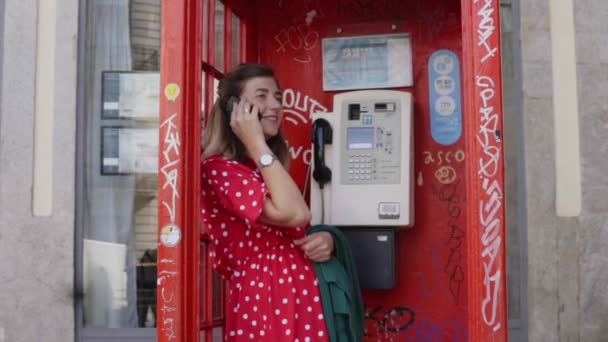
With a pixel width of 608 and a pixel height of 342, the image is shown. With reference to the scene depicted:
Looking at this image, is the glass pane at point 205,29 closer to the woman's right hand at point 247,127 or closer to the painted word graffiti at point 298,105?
the woman's right hand at point 247,127

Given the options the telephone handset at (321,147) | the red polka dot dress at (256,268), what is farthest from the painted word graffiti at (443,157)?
the red polka dot dress at (256,268)

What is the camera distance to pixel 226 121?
2977mm

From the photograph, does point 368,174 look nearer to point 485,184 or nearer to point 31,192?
point 485,184

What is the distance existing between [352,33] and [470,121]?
1.27 meters

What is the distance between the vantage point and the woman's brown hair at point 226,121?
9.64 ft

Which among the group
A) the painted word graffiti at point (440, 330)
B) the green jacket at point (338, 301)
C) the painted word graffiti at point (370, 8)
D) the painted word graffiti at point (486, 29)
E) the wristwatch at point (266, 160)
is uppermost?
the painted word graffiti at point (370, 8)

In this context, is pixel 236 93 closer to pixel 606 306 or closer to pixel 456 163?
pixel 456 163

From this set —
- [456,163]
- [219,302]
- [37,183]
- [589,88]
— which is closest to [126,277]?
[37,183]

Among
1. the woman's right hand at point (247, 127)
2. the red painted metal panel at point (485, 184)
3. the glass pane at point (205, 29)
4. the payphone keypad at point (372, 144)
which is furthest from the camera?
the payphone keypad at point (372, 144)

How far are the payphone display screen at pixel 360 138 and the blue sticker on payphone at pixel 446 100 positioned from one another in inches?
11.8

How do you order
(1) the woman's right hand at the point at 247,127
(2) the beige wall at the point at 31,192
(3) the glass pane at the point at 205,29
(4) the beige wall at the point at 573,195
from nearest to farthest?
(1) the woman's right hand at the point at 247,127, (3) the glass pane at the point at 205,29, (4) the beige wall at the point at 573,195, (2) the beige wall at the point at 31,192

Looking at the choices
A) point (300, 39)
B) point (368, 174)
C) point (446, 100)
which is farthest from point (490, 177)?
point (300, 39)

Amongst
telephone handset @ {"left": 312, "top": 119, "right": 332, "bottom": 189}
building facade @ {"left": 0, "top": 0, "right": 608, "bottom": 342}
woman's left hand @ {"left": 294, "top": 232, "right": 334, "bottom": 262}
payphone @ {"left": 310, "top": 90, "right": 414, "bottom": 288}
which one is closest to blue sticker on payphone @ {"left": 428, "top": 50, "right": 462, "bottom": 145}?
payphone @ {"left": 310, "top": 90, "right": 414, "bottom": 288}

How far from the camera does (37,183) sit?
555 centimetres
